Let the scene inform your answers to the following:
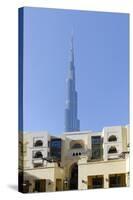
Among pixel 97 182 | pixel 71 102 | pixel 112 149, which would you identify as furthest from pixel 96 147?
pixel 71 102

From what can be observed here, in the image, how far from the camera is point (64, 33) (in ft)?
17.2

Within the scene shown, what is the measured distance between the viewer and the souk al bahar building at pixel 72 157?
509 centimetres

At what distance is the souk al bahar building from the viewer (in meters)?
5.09

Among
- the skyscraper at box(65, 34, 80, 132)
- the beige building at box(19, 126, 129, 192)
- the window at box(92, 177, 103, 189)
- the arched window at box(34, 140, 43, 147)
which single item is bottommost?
the window at box(92, 177, 103, 189)

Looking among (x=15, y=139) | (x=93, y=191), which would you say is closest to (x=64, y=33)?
(x=15, y=139)

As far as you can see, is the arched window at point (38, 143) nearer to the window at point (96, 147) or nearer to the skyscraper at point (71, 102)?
the skyscraper at point (71, 102)

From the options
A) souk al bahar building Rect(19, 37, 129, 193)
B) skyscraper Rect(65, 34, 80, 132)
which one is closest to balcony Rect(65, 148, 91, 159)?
souk al bahar building Rect(19, 37, 129, 193)

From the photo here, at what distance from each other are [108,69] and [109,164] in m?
0.78

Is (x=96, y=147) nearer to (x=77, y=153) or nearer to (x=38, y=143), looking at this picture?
(x=77, y=153)

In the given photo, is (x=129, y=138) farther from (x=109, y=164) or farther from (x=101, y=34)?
(x=101, y=34)

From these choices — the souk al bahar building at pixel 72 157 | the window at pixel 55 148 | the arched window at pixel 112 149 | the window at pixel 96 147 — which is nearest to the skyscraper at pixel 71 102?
the souk al bahar building at pixel 72 157

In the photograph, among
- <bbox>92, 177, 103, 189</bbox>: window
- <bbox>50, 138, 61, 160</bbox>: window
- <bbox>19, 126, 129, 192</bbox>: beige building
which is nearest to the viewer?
<bbox>19, 126, 129, 192</bbox>: beige building

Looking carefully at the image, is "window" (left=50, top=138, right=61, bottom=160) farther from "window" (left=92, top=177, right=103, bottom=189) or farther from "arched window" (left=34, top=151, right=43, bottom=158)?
"window" (left=92, top=177, right=103, bottom=189)

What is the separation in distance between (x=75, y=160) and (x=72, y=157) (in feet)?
0.11
